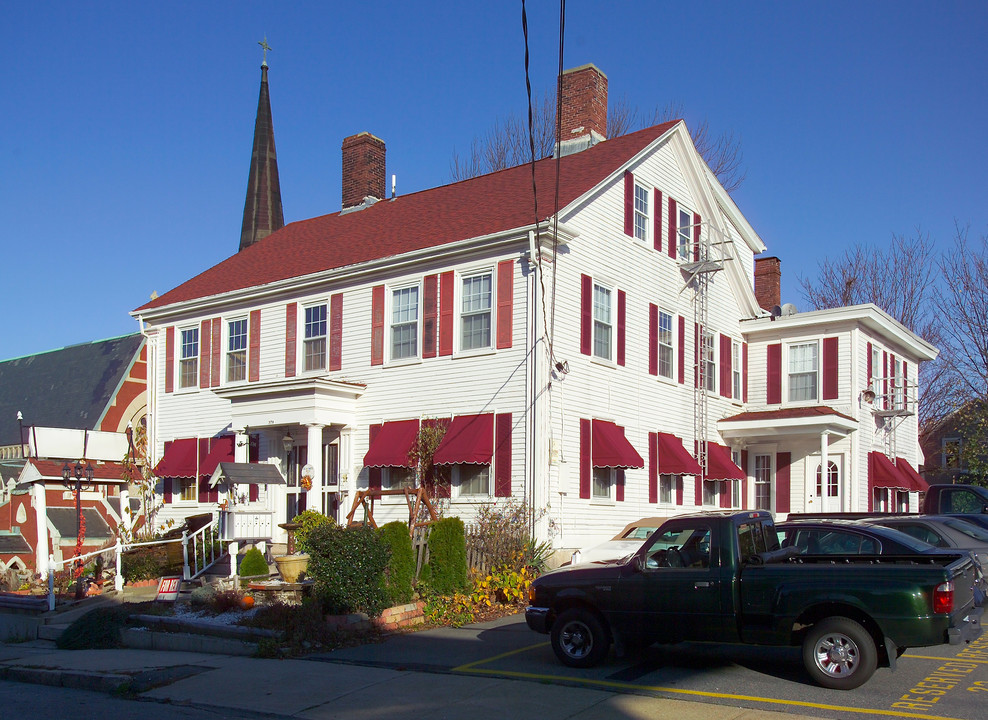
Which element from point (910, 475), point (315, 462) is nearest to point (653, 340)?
point (315, 462)

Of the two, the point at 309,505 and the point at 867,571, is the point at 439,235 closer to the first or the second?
the point at 309,505

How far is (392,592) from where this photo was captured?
44.7 feet

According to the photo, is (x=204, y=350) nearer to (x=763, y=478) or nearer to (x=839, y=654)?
(x=763, y=478)

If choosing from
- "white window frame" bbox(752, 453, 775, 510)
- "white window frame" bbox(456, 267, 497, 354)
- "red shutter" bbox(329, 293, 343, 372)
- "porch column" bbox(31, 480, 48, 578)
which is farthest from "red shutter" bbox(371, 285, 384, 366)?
"white window frame" bbox(752, 453, 775, 510)

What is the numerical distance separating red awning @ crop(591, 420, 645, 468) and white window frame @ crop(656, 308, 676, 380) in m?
3.12

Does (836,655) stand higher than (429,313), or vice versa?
(429,313)

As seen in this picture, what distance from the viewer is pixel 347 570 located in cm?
1291

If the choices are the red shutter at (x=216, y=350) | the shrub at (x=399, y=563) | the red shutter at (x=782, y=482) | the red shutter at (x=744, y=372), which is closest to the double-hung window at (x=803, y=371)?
the red shutter at (x=744, y=372)

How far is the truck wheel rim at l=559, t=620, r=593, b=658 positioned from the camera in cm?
1026

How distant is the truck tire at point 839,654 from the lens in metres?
8.67

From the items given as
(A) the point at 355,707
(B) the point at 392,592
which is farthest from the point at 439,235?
(A) the point at 355,707

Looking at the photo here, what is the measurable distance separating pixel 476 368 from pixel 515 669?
9012 mm

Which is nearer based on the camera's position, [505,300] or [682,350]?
[505,300]

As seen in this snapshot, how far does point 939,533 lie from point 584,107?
46.5 feet
